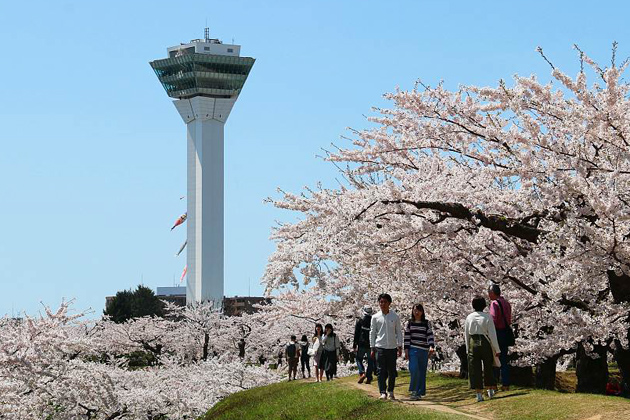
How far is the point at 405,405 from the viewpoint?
14.2 meters

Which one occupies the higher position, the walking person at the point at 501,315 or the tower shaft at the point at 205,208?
the tower shaft at the point at 205,208

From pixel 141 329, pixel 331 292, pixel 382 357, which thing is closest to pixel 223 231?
pixel 141 329

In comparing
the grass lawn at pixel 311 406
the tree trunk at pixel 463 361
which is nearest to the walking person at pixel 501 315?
the grass lawn at pixel 311 406

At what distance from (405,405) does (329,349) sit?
7544 millimetres

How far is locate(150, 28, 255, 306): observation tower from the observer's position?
111250 millimetres

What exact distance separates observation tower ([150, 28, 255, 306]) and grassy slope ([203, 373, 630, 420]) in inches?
3404

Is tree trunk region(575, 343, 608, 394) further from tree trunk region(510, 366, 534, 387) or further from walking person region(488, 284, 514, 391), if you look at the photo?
walking person region(488, 284, 514, 391)

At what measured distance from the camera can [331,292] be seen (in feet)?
72.0

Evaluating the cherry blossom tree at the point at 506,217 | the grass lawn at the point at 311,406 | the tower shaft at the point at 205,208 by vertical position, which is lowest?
the grass lawn at the point at 311,406

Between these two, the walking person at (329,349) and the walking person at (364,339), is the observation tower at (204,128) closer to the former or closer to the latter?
the walking person at (329,349)

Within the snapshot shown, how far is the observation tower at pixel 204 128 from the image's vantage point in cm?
11125

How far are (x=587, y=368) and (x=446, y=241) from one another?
3680 mm

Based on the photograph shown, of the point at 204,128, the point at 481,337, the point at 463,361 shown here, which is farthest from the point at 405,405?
the point at 204,128

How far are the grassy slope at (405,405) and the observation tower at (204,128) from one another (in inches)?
3404
